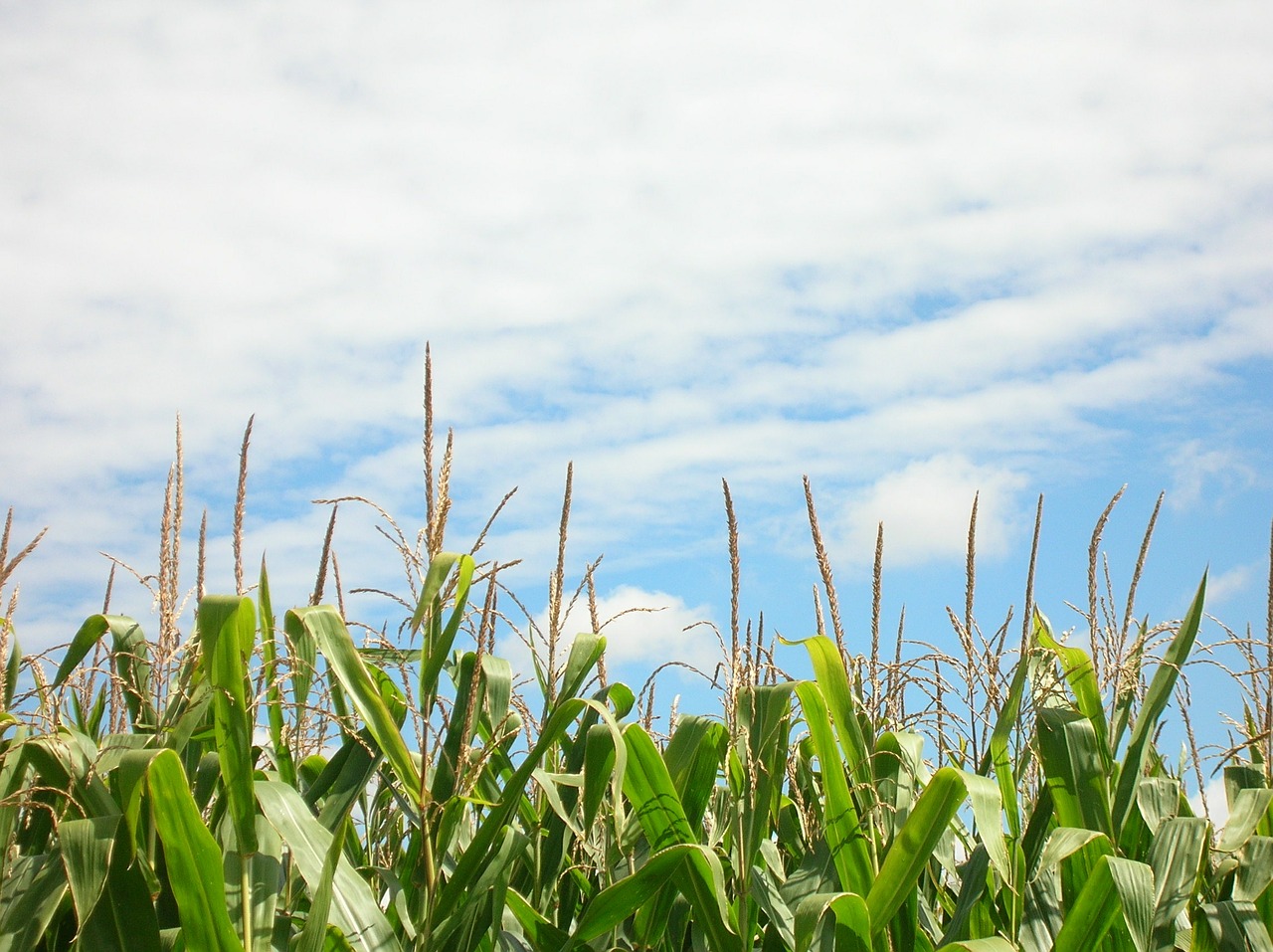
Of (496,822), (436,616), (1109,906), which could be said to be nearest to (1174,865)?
(1109,906)

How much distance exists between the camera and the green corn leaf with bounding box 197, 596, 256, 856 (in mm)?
1756

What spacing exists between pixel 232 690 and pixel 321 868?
0.35 meters

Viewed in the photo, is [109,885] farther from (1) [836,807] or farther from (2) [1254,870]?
(2) [1254,870]

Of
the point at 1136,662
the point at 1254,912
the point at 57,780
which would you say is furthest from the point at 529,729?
the point at 1254,912

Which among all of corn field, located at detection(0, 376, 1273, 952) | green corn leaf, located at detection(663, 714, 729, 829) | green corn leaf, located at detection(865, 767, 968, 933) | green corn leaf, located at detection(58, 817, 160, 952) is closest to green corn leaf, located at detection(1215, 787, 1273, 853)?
corn field, located at detection(0, 376, 1273, 952)

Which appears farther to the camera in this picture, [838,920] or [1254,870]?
[1254,870]

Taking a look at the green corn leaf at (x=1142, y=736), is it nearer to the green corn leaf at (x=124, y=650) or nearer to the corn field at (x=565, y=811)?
the corn field at (x=565, y=811)

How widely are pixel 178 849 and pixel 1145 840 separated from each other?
6.79 feet

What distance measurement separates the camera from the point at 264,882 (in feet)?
6.04

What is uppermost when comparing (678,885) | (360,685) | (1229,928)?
(360,685)

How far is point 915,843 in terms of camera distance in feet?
6.20

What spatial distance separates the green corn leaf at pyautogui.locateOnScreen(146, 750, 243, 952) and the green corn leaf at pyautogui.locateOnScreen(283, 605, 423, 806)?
30 cm

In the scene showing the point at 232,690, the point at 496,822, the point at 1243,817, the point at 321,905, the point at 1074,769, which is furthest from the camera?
the point at 1243,817

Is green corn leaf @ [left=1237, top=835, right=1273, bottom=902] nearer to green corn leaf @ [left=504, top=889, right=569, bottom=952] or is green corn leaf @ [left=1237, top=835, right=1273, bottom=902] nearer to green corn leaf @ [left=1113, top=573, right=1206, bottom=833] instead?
green corn leaf @ [left=1113, top=573, right=1206, bottom=833]
